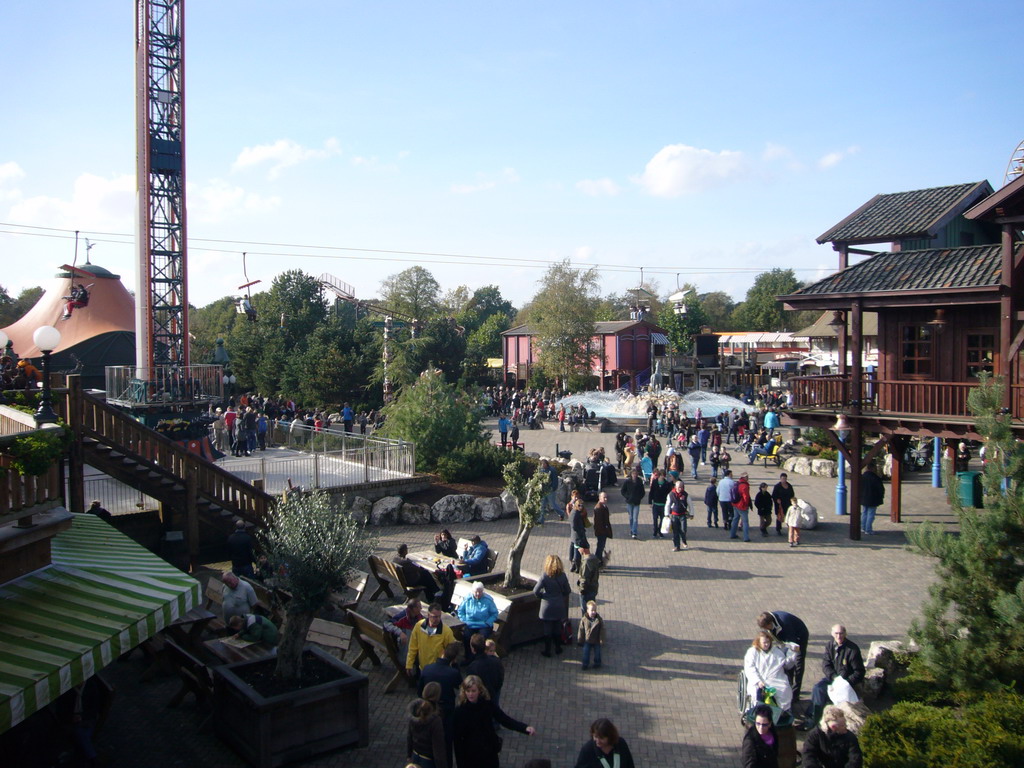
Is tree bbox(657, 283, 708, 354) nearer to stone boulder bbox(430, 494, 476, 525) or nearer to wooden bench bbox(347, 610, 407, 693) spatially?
stone boulder bbox(430, 494, 476, 525)

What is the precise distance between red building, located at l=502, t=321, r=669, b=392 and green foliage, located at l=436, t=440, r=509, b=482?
33.9 meters

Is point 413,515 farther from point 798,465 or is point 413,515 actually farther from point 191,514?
point 798,465

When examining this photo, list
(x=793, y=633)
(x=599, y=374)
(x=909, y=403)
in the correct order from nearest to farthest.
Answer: (x=793, y=633), (x=909, y=403), (x=599, y=374)

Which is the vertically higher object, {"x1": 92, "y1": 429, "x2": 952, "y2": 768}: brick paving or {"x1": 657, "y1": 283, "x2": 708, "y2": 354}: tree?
{"x1": 657, "y1": 283, "x2": 708, "y2": 354}: tree

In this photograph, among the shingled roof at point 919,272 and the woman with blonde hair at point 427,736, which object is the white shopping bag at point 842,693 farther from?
the shingled roof at point 919,272

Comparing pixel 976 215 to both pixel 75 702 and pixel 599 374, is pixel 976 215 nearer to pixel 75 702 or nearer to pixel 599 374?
pixel 75 702

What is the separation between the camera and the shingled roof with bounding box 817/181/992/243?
60.1 ft

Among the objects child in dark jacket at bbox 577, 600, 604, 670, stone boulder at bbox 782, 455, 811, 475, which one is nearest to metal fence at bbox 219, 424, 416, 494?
child in dark jacket at bbox 577, 600, 604, 670

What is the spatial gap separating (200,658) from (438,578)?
11.8 feet

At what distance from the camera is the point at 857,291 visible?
16453mm

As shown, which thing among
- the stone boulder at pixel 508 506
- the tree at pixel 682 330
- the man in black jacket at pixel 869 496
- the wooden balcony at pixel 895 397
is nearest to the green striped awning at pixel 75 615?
the stone boulder at pixel 508 506

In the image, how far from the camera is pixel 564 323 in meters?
49.3

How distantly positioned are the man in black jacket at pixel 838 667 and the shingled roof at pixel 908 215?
13.4 meters

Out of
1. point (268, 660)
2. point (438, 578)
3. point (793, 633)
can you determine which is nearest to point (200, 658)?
point (268, 660)
